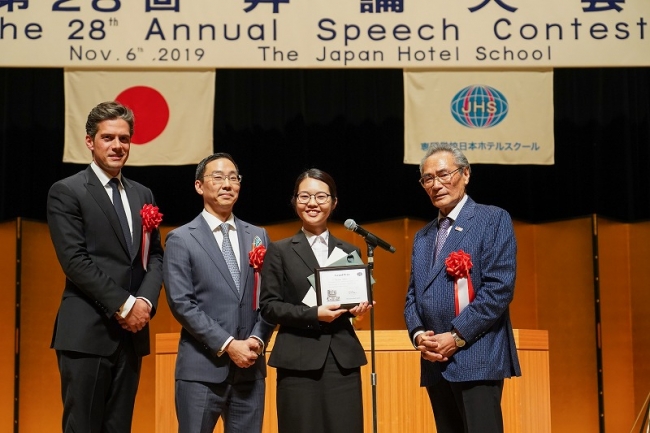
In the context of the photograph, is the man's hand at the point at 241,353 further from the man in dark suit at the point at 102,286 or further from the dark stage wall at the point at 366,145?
the dark stage wall at the point at 366,145

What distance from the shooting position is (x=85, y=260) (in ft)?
10.1

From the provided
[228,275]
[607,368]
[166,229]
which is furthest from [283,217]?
[228,275]

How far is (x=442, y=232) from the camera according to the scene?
3316 millimetres

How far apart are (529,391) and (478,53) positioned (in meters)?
2.06

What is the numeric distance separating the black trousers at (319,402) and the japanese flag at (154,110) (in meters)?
2.94

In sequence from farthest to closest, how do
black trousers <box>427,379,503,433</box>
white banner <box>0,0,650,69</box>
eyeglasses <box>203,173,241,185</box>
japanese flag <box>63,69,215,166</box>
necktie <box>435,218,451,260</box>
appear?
japanese flag <box>63,69,215,166</box> < white banner <box>0,0,650,69</box> < eyeglasses <box>203,173,241,185</box> < necktie <box>435,218,451,260</box> < black trousers <box>427,379,503,433</box>

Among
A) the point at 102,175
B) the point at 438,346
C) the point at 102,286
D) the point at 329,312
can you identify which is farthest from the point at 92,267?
the point at 438,346

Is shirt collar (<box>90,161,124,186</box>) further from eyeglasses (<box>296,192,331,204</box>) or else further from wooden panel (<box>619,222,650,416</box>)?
wooden panel (<box>619,222,650,416</box>)

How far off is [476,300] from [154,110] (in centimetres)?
345

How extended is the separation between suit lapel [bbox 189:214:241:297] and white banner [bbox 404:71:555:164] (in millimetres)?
2730

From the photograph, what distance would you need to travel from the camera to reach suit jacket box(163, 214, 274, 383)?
3219 mm

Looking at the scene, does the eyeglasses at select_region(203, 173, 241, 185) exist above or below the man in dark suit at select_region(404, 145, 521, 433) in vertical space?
above

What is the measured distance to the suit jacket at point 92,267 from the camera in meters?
3.05

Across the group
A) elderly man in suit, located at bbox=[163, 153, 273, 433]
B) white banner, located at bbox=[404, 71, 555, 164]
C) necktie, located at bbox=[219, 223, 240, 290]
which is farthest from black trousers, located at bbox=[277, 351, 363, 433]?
white banner, located at bbox=[404, 71, 555, 164]
